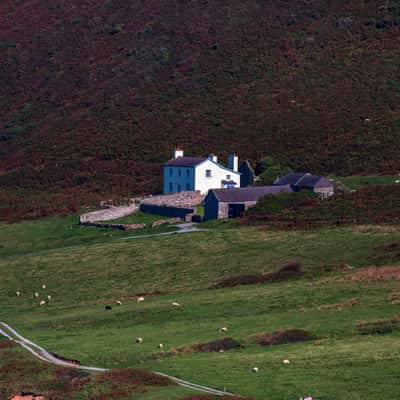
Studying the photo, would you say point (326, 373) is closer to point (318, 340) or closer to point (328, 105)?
point (318, 340)

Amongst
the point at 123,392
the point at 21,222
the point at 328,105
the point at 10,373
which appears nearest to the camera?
the point at 123,392

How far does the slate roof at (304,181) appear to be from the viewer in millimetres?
88375

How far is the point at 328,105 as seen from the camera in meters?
133

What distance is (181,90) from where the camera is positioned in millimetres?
149875

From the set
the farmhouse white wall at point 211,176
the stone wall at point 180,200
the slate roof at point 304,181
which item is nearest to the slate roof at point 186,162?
the farmhouse white wall at point 211,176

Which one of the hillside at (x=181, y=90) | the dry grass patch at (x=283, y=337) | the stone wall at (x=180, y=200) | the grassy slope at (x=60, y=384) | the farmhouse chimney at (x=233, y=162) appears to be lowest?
the grassy slope at (x=60, y=384)

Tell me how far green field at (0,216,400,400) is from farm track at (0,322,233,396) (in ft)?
1.56

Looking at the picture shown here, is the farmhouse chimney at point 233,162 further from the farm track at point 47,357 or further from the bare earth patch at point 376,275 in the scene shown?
the farm track at point 47,357

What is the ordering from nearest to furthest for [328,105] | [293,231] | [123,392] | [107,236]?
[123,392] < [293,231] < [107,236] < [328,105]

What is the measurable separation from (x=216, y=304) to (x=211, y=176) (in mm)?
43820

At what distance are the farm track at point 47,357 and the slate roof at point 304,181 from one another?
3960 cm

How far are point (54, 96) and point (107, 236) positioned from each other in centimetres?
7957

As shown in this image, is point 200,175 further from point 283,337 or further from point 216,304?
point 283,337

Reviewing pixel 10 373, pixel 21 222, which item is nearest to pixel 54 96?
pixel 21 222
